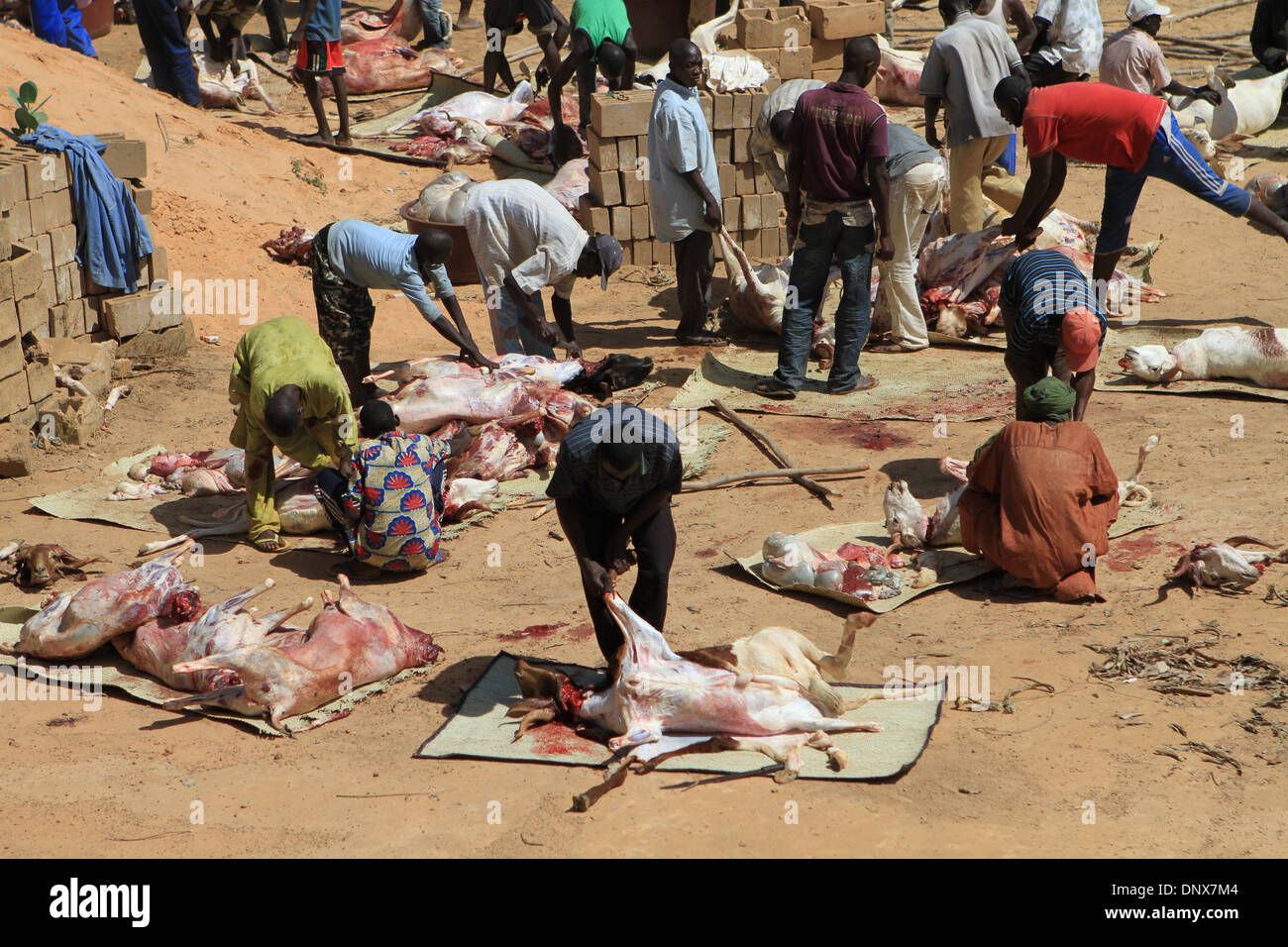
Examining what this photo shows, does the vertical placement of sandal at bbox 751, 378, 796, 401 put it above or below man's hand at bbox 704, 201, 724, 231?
below

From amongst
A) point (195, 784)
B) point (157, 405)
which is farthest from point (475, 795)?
point (157, 405)

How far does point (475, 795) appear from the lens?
4.15 meters

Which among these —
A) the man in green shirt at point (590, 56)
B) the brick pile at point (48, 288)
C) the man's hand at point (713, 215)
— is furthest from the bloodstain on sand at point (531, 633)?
the man in green shirt at point (590, 56)

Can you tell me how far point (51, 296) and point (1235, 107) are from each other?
1000 cm

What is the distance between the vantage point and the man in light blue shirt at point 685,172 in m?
7.88

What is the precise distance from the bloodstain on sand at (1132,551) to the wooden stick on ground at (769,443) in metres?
1.43

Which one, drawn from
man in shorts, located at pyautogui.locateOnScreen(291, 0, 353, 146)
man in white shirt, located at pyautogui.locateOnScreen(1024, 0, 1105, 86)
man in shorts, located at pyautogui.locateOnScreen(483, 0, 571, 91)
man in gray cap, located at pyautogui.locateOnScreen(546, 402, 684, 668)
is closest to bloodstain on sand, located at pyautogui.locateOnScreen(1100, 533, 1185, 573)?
man in gray cap, located at pyautogui.locateOnScreen(546, 402, 684, 668)

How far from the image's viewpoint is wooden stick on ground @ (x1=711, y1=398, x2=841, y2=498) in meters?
6.52

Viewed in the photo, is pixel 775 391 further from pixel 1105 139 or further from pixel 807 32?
pixel 807 32

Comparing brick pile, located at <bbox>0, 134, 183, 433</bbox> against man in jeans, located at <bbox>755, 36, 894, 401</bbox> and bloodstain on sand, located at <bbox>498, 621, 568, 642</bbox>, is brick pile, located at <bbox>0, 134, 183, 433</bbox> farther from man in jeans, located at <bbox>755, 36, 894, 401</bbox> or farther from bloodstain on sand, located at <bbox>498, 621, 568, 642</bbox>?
man in jeans, located at <bbox>755, 36, 894, 401</bbox>

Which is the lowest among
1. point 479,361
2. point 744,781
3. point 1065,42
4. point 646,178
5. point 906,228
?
point 744,781

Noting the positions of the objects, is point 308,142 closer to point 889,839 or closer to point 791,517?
point 791,517

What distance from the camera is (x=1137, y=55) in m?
9.71

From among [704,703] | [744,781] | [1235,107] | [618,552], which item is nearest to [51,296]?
[618,552]
